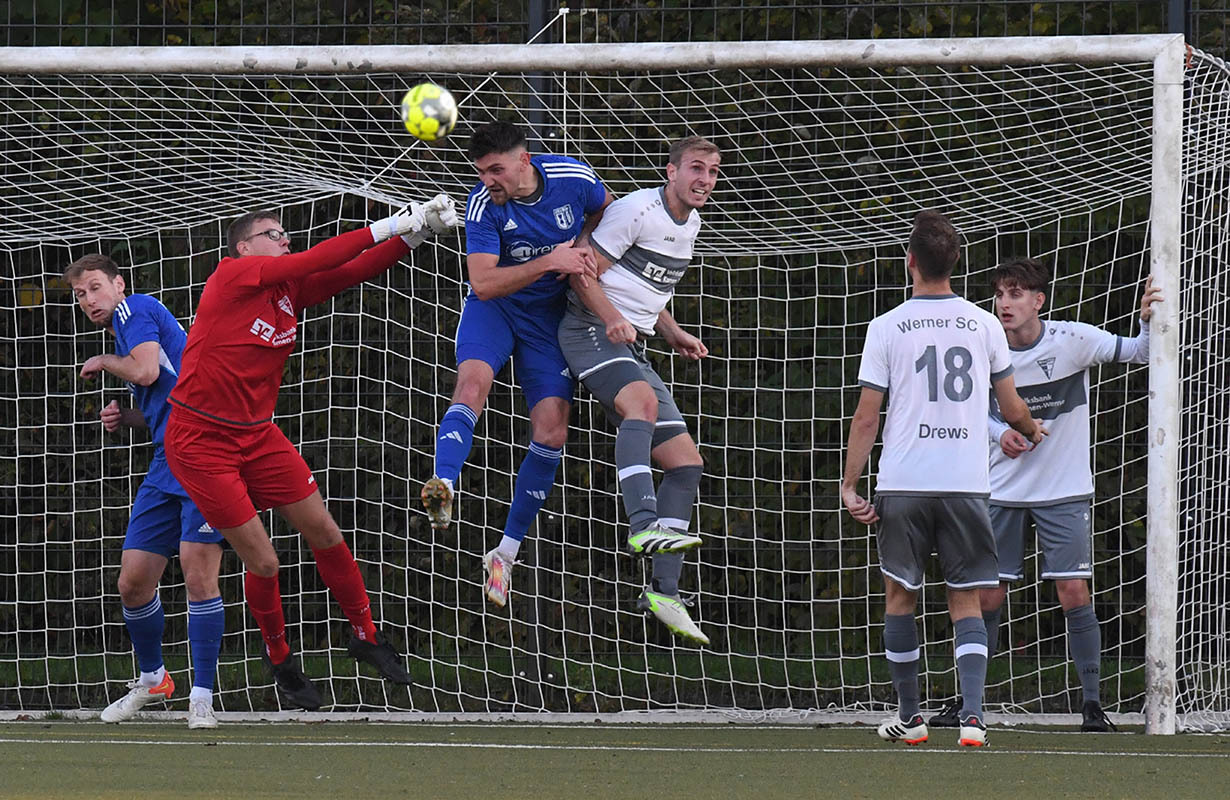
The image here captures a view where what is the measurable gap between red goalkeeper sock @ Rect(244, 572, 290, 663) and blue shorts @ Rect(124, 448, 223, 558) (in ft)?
0.95

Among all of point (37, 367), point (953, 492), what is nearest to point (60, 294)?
point (37, 367)

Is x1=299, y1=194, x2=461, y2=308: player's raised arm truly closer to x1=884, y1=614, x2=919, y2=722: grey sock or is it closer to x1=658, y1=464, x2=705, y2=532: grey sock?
x1=658, y1=464, x2=705, y2=532: grey sock

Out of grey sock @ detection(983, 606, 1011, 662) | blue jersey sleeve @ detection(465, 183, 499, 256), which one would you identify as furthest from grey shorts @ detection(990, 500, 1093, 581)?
blue jersey sleeve @ detection(465, 183, 499, 256)

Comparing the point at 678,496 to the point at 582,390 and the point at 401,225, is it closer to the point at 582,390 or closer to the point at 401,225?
the point at 401,225

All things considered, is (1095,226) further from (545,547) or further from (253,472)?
(253,472)

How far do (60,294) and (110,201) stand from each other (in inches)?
32.0

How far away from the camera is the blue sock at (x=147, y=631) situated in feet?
21.9

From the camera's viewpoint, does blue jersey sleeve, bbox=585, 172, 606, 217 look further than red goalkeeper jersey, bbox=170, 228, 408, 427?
Yes

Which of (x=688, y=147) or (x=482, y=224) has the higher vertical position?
(x=688, y=147)

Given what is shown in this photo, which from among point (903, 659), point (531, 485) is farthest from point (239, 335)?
point (903, 659)

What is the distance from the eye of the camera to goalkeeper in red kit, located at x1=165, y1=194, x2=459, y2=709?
5867 mm

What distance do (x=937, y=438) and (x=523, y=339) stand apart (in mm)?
1727

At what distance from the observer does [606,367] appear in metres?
5.90

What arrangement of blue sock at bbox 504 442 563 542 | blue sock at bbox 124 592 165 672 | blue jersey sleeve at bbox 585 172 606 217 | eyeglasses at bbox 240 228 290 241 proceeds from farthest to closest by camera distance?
blue sock at bbox 124 592 165 672 < blue sock at bbox 504 442 563 542 < eyeglasses at bbox 240 228 290 241 < blue jersey sleeve at bbox 585 172 606 217
